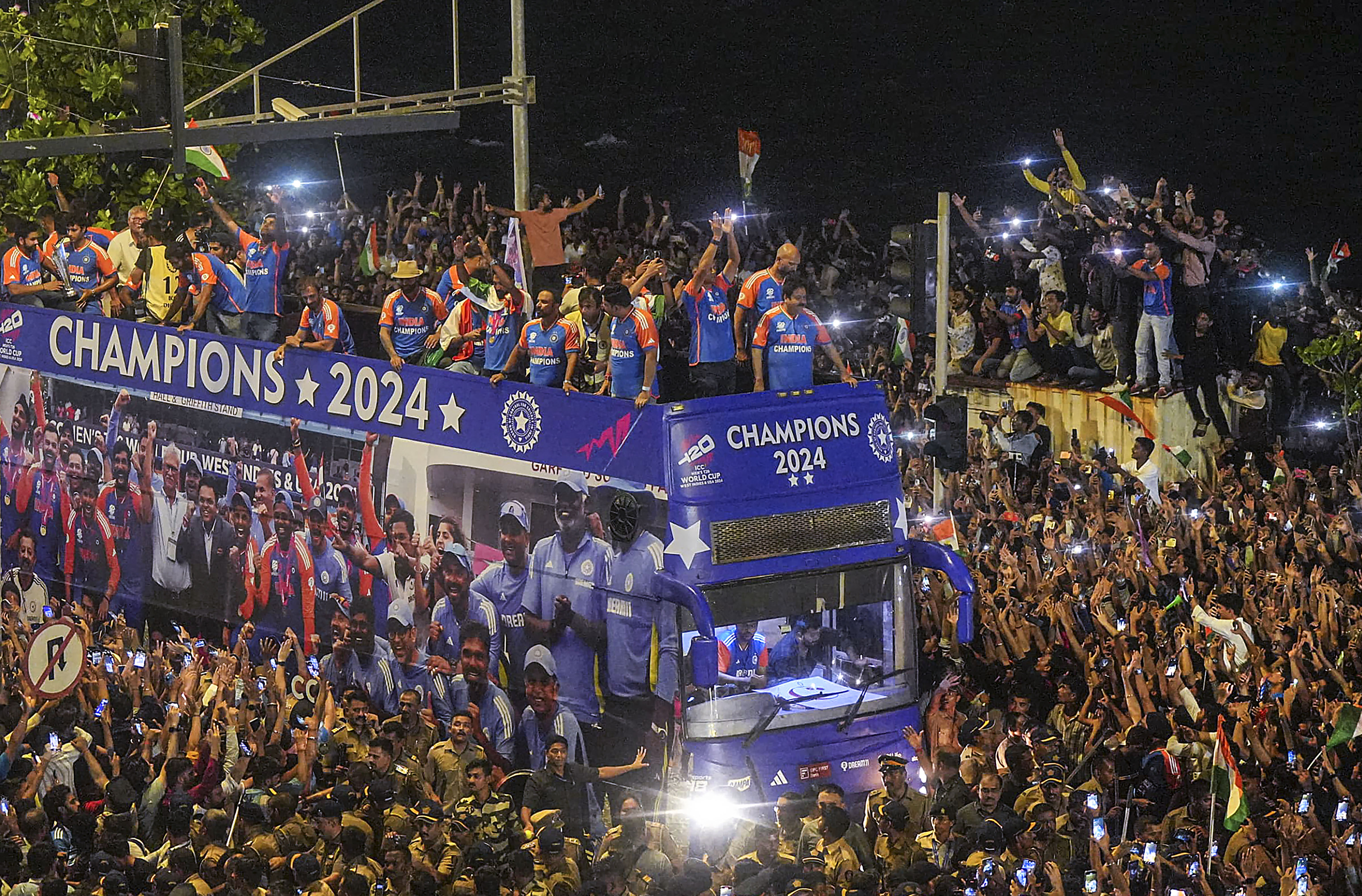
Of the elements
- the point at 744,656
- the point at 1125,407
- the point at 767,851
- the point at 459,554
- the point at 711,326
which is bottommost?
the point at 767,851

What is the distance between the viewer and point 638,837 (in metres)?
10.6

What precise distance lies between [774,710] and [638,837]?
119 centimetres

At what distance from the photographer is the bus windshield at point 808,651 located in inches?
434

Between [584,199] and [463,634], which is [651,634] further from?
[584,199]

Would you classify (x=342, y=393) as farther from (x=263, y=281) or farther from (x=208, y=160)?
(x=208, y=160)

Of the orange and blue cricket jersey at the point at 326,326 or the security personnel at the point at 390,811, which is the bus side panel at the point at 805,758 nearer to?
the security personnel at the point at 390,811

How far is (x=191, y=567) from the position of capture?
14172 millimetres

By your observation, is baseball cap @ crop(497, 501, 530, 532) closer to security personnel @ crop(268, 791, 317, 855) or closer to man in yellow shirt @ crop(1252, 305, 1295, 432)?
security personnel @ crop(268, 791, 317, 855)

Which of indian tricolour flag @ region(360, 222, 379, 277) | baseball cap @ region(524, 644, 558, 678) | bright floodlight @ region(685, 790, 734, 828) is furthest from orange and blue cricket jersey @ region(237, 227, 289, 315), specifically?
indian tricolour flag @ region(360, 222, 379, 277)

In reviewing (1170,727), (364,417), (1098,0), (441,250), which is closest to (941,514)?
(1170,727)

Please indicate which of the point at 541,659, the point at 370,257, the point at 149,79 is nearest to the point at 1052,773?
the point at 541,659

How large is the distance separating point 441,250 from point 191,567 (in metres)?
10.8

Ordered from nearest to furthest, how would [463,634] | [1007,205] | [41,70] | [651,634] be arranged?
[651,634], [463,634], [41,70], [1007,205]

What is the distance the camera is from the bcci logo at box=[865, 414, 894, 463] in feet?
37.9
